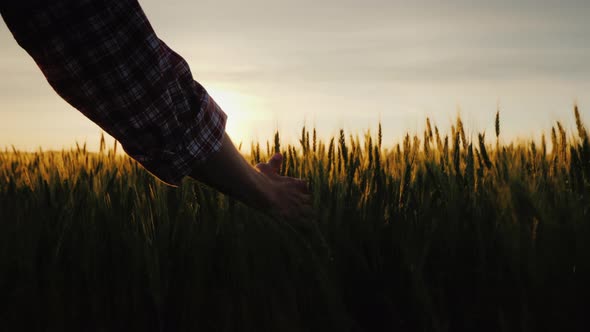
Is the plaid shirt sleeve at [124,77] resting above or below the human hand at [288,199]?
above

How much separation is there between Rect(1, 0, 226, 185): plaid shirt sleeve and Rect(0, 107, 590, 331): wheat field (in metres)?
0.37

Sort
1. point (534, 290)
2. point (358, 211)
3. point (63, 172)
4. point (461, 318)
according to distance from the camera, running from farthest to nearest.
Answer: point (63, 172)
point (358, 211)
point (461, 318)
point (534, 290)

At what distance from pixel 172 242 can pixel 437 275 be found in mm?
715

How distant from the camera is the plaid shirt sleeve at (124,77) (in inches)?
32.4

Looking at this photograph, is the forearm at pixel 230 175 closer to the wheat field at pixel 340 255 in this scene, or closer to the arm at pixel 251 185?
the arm at pixel 251 185

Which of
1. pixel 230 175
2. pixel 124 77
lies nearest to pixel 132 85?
pixel 124 77

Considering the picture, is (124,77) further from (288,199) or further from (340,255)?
(340,255)

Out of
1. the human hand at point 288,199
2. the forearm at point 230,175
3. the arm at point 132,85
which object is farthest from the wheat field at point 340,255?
the arm at point 132,85

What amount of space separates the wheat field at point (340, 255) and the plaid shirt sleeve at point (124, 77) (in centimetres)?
37

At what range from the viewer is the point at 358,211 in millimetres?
1330

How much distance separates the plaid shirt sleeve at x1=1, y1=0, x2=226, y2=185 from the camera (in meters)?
0.82

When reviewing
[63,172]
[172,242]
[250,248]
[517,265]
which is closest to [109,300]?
[172,242]

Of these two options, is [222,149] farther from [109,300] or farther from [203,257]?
[109,300]

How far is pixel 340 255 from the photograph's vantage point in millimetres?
1233
